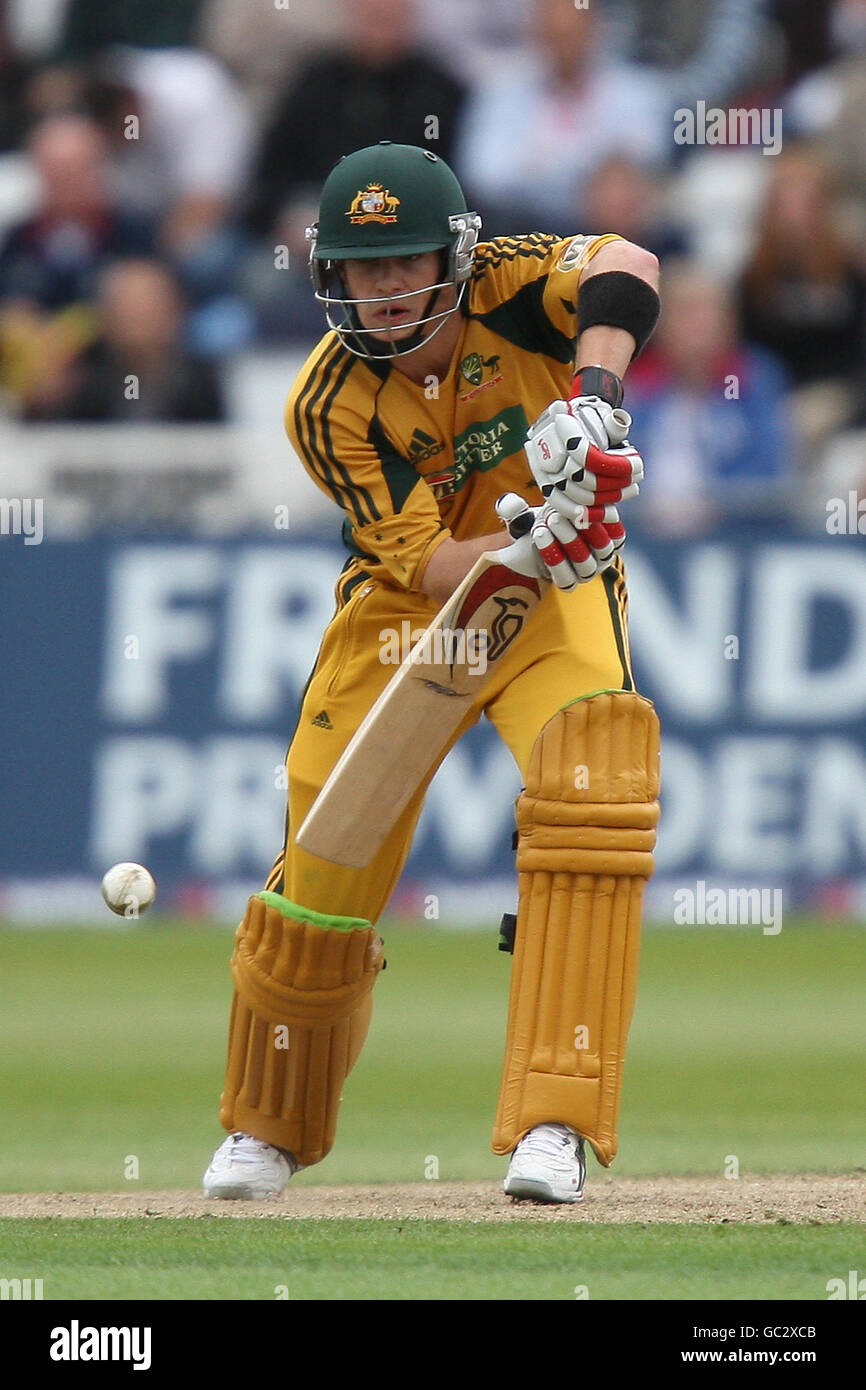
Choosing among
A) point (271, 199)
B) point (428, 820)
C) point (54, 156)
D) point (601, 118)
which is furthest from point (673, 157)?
point (428, 820)

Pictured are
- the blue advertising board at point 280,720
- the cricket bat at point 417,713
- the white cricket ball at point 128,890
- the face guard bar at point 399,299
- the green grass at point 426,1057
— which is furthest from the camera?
the blue advertising board at point 280,720

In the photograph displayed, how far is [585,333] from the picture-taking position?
4297mm

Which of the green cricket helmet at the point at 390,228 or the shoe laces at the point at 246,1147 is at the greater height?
the green cricket helmet at the point at 390,228

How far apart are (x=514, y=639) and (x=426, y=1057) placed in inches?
118

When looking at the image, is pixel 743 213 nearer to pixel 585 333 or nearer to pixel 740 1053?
pixel 740 1053

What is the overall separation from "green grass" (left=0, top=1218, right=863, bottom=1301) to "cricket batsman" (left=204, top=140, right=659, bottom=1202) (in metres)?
0.36

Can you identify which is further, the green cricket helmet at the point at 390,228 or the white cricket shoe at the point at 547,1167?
the green cricket helmet at the point at 390,228

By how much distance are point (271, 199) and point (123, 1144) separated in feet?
22.2

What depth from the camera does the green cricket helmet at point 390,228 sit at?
434 centimetres

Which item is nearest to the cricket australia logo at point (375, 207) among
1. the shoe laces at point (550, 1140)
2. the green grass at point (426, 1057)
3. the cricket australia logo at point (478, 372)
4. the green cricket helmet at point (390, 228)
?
the green cricket helmet at point (390, 228)

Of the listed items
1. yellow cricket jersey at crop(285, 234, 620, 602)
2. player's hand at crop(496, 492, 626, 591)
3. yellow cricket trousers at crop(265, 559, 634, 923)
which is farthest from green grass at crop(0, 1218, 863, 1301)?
yellow cricket jersey at crop(285, 234, 620, 602)

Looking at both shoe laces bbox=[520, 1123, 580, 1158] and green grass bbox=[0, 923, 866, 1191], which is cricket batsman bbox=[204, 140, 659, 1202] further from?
green grass bbox=[0, 923, 866, 1191]

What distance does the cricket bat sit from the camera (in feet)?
14.1

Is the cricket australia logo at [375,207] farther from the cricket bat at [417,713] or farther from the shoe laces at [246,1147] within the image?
the shoe laces at [246,1147]
